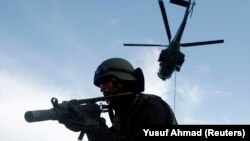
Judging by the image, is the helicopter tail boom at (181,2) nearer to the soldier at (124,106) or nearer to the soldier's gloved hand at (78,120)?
the soldier at (124,106)

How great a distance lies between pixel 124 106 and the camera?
215 inches

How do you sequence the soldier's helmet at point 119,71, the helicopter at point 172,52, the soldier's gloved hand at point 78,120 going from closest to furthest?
the soldier's gloved hand at point 78,120 < the soldier's helmet at point 119,71 < the helicopter at point 172,52

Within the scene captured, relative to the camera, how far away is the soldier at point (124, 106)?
Answer: 471 centimetres

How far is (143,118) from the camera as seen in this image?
4781mm

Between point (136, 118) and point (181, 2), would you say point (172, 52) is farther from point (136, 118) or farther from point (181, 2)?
point (136, 118)

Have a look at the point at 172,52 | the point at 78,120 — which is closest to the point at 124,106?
the point at 78,120

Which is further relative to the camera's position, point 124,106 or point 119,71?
point 119,71

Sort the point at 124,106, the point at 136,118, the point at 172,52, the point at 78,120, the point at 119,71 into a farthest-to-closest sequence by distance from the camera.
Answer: the point at 172,52, the point at 119,71, the point at 124,106, the point at 136,118, the point at 78,120

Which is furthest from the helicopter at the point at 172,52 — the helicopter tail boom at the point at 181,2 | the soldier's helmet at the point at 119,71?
the soldier's helmet at the point at 119,71

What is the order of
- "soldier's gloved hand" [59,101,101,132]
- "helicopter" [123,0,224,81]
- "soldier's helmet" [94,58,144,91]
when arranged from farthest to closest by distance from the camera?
"helicopter" [123,0,224,81]
"soldier's helmet" [94,58,144,91]
"soldier's gloved hand" [59,101,101,132]

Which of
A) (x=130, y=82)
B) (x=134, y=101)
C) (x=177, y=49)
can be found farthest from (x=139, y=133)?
(x=177, y=49)

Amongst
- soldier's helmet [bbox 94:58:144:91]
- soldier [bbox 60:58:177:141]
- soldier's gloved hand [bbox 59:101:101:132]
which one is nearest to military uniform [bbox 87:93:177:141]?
soldier [bbox 60:58:177:141]

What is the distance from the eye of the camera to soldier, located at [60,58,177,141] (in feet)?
15.5

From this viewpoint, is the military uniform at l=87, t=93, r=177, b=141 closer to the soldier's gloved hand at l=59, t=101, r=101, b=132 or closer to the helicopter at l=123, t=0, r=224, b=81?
the soldier's gloved hand at l=59, t=101, r=101, b=132
